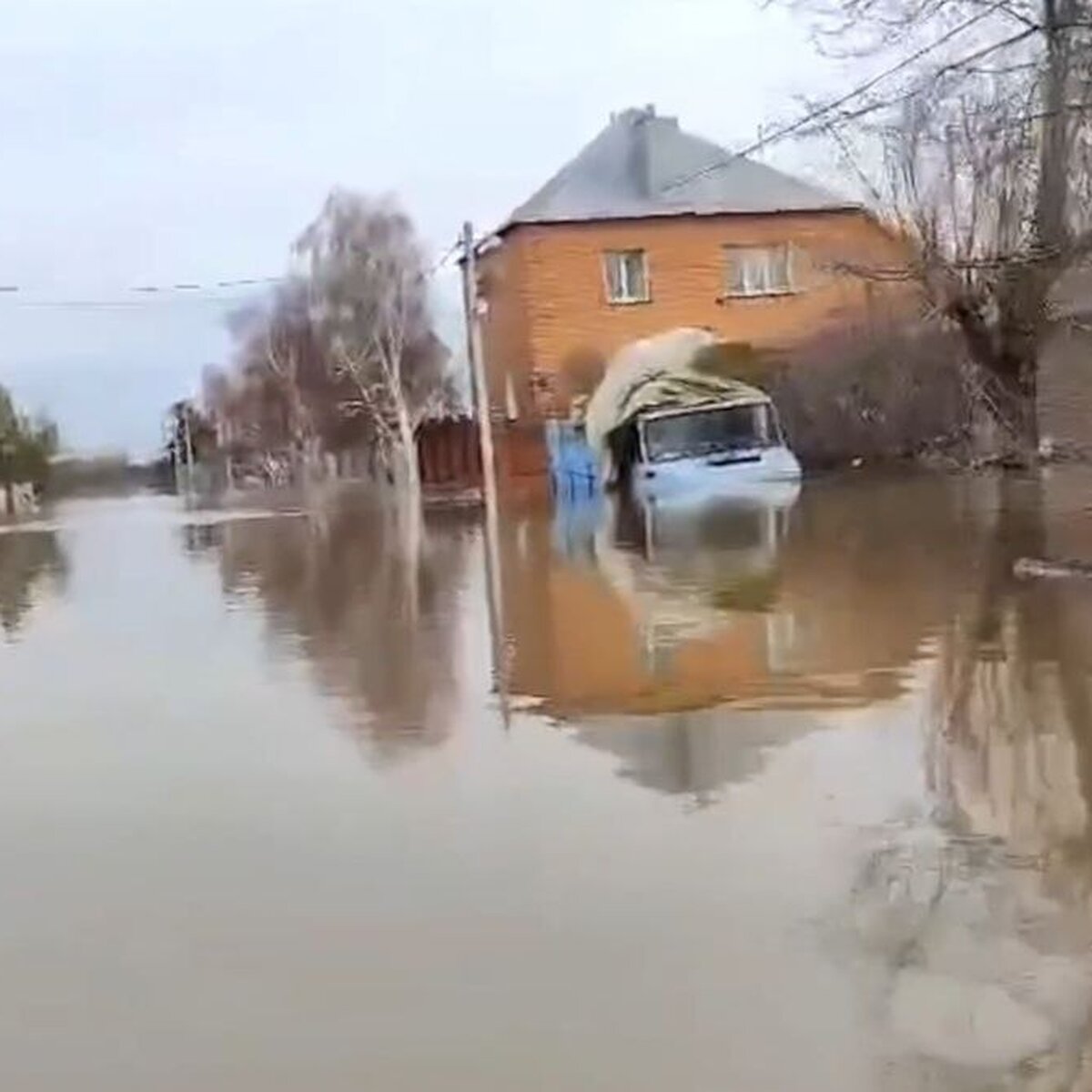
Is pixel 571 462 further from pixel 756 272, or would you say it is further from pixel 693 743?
pixel 693 743

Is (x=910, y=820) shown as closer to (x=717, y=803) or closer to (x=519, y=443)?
(x=717, y=803)

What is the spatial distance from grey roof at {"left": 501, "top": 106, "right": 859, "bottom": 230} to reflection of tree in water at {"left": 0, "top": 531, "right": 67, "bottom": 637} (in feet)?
47.4

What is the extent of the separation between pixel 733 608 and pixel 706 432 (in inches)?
886

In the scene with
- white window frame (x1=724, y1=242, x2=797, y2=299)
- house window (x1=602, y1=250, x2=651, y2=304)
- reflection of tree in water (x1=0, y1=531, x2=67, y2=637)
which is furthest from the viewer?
white window frame (x1=724, y1=242, x2=797, y2=299)

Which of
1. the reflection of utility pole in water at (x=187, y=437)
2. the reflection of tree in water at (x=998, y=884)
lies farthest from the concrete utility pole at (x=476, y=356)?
the reflection of utility pole in water at (x=187, y=437)

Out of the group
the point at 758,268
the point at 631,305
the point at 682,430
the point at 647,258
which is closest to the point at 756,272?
the point at 758,268

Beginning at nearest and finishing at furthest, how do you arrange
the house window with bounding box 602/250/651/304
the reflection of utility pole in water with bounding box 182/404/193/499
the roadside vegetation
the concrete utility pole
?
the concrete utility pole, the house window with bounding box 602/250/651/304, the roadside vegetation, the reflection of utility pole in water with bounding box 182/404/193/499

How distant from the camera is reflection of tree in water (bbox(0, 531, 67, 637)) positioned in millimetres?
19463

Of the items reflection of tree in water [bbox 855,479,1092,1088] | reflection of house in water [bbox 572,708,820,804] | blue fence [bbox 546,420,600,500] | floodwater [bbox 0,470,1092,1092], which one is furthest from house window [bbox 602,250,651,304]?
reflection of house in water [bbox 572,708,820,804]

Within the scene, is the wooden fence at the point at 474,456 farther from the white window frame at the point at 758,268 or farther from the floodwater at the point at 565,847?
the floodwater at the point at 565,847

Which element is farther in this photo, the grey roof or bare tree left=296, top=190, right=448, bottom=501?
bare tree left=296, top=190, right=448, bottom=501

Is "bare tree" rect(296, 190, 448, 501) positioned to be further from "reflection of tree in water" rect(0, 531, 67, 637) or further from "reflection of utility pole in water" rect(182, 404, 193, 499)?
"reflection of utility pole in water" rect(182, 404, 193, 499)

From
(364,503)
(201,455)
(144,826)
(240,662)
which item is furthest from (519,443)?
(201,455)

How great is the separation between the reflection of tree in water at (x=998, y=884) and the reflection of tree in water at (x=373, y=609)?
9.58 ft
